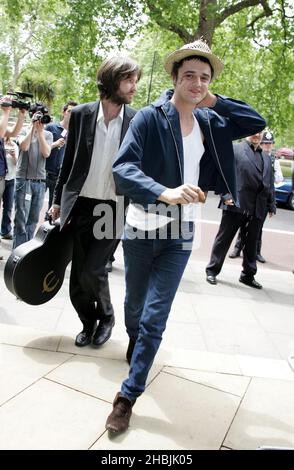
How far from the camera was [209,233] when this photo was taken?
30.2 feet

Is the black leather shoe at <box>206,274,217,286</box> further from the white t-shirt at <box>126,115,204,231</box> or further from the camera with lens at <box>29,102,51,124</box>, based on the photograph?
the white t-shirt at <box>126,115,204,231</box>

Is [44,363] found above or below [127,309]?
below

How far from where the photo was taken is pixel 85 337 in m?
3.27

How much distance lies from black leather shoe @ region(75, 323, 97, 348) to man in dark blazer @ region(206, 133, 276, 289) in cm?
260

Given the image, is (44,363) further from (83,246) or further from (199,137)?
(199,137)

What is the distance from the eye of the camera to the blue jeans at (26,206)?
5.32 metres

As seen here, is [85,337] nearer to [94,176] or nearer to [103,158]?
[94,176]

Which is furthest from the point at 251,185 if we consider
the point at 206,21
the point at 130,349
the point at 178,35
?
the point at 178,35

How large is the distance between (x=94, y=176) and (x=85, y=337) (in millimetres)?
1221

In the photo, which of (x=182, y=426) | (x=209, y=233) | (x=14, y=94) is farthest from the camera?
(x=209, y=233)

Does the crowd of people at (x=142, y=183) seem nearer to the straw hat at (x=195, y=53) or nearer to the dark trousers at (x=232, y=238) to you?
the straw hat at (x=195, y=53)

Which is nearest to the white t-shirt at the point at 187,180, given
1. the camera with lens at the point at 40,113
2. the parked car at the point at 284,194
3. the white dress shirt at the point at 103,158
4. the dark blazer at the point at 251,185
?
the white dress shirt at the point at 103,158
